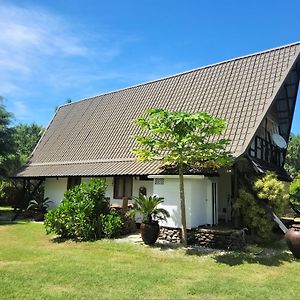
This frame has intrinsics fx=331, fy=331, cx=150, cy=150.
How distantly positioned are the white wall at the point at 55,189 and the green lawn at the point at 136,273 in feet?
25.8

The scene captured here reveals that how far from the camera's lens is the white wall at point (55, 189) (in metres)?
19.8

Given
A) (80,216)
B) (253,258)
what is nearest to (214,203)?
(253,258)

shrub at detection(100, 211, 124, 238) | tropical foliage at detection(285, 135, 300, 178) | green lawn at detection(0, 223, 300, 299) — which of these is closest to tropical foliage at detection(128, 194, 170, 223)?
green lawn at detection(0, 223, 300, 299)

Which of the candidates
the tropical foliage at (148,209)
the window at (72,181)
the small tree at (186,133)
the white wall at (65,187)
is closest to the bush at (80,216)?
the tropical foliage at (148,209)

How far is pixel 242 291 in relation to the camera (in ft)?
22.9

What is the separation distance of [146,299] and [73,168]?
12.7 metres

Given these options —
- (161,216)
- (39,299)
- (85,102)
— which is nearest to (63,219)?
(161,216)

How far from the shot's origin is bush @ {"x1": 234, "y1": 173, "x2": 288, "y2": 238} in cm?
1180

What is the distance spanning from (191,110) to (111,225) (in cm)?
695

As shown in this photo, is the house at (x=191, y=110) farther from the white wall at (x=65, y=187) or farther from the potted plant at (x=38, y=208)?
the potted plant at (x=38, y=208)

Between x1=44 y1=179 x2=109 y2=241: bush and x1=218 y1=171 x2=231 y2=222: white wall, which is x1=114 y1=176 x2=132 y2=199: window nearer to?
x1=44 y1=179 x2=109 y2=241: bush

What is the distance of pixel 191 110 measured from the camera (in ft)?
53.8

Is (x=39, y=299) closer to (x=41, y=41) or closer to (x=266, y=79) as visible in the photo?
(x=41, y=41)

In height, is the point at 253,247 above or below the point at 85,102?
below
